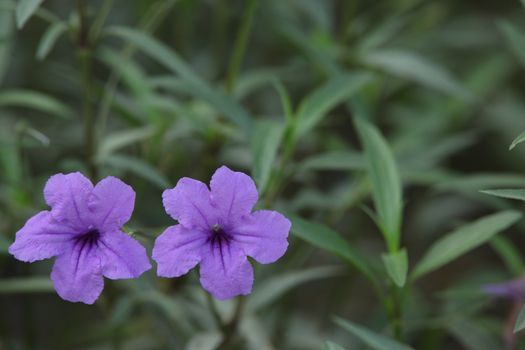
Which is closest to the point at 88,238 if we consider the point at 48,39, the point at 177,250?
the point at 177,250

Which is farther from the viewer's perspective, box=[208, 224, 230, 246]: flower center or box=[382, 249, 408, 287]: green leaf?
box=[382, 249, 408, 287]: green leaf

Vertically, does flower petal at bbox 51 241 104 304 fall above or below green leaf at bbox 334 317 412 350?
above

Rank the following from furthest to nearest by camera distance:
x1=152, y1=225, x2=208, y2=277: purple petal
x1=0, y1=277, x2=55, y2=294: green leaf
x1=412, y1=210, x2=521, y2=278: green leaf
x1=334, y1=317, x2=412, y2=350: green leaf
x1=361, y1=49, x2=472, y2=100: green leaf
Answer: x1=361, y1=49, x2=472, y2=100: green leaf → x1=0, y1=277, x2=55, y2=294: green leaf → x1=412, y1=210, x2=521, y2=278: green leaf → x1=334, y1=317, x2=412, y2=350: green leaf → x1=152, y1=225, x2=208, y2=277: purple petal

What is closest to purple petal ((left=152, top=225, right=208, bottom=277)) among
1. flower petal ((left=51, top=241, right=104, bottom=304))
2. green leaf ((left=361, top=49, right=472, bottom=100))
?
flower petal ((left=51, top=241, right=104, bottom=304))

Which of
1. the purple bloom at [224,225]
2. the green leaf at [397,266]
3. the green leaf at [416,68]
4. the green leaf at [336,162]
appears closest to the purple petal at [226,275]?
the purple bloom at [224,225]

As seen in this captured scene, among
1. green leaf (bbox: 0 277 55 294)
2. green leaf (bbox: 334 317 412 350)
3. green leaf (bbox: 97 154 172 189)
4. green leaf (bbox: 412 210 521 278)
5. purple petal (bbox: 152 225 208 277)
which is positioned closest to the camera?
purple petal (bbox: 152 225 208 277)

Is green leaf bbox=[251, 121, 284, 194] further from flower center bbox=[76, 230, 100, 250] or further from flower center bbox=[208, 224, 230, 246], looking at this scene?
flower center bbox=[76, 230, 100, 250]

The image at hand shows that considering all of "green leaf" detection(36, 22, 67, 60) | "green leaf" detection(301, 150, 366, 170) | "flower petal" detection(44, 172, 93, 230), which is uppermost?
"green leaf" detection(36, 22, 67, 60)

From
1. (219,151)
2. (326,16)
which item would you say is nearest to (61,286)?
(219,151)
